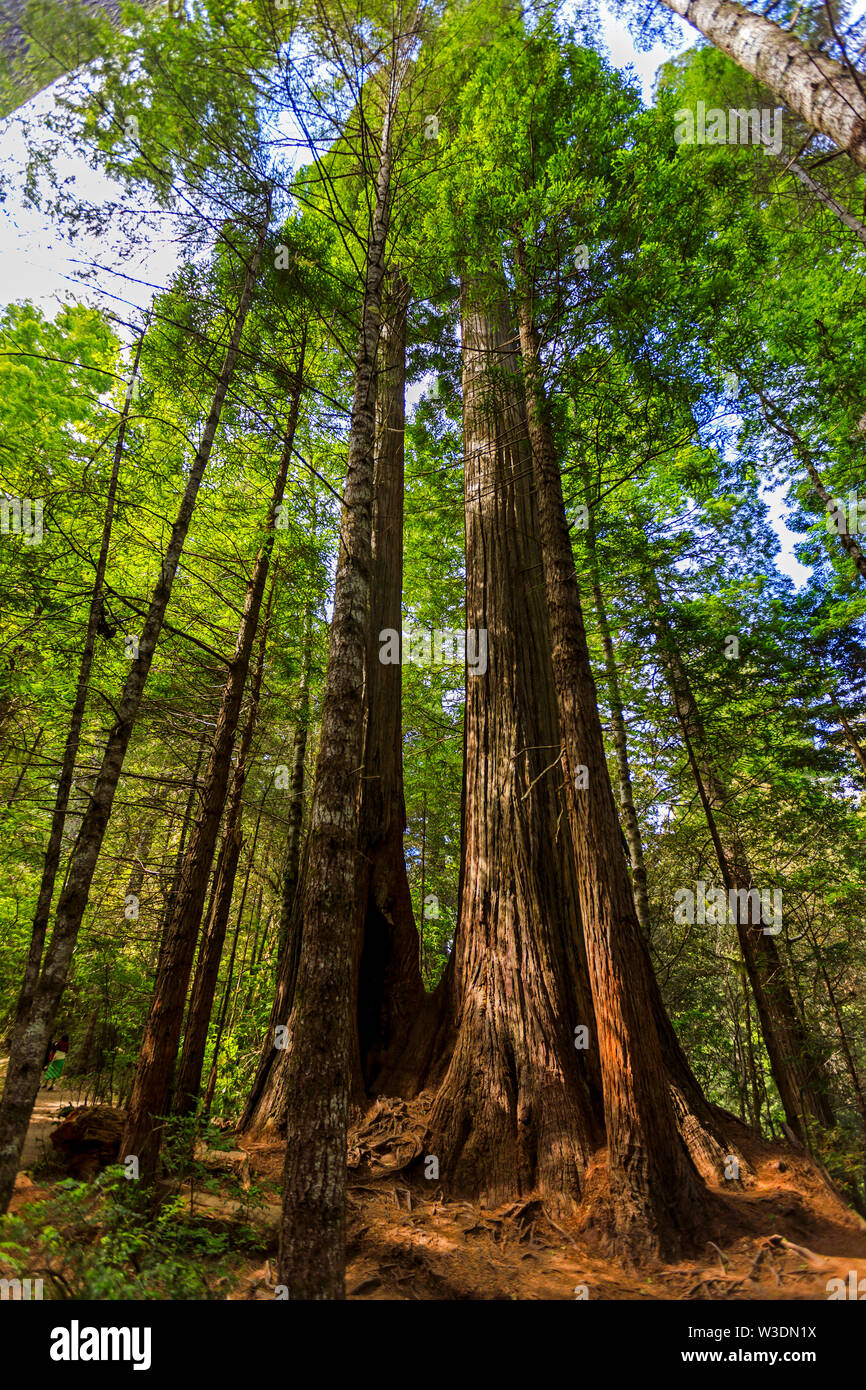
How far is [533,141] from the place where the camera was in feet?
17.2

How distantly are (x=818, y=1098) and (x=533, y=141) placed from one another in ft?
42.8

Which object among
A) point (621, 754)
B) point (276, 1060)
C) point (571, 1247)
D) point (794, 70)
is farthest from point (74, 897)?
point (794, 70)

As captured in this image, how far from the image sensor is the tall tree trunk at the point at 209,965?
209 inches

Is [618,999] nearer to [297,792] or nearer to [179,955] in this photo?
[179,955]

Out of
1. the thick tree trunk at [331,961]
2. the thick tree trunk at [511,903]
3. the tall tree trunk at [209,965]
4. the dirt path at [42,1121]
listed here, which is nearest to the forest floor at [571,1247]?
the thick tree trunk at [511,903]

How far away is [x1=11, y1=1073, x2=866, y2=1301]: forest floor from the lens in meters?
3.06

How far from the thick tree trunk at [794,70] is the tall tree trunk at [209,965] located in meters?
6.36

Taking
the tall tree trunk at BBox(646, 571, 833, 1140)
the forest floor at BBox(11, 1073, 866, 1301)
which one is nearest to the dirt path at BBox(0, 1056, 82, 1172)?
the forest floor at BBox(11, 1073, 866, 1301)

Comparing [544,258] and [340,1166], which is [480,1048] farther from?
[544,258]

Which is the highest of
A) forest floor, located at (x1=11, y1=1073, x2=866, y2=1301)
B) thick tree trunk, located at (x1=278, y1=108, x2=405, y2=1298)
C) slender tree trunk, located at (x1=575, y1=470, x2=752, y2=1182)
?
thick tree trunk, located at (x1=278, y1=108, x2=405, y2=1298)

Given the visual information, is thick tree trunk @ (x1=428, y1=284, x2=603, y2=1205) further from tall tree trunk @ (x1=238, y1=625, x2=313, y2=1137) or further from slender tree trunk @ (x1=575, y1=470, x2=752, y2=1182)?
tall tree trunk @ (x1=238, y1=625, x2=313, y2=1137)

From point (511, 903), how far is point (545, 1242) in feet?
7.54

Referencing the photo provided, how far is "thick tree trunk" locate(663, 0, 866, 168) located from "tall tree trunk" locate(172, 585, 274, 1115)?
6.36 m

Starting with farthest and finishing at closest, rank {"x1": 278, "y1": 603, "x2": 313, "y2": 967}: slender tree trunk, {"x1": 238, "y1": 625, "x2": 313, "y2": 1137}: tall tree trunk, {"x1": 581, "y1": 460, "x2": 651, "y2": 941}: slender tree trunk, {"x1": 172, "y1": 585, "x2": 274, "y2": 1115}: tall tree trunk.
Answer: {"x1": 278, "y1": 603, "x2": 313, "y2": 967}: slender tree trunk
{"x1": 581, "y1": 460, "x2": 651, "y2": 941}: slender tree trunk
{"x1": 238, "y1": 625, "x2": 313, "y2": 1137}: tall tree trunk
{"x1": 172, "y1": 585, "x2": 274, "y2": 1115}: tall tree trunk
